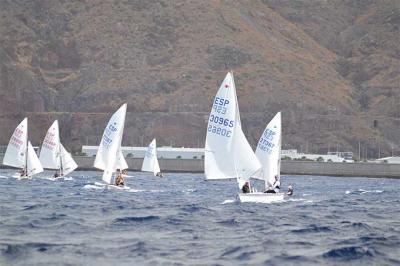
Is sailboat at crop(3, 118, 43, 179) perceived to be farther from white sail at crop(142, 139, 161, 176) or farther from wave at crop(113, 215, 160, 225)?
wave at crop(113, 215, 160, 225)

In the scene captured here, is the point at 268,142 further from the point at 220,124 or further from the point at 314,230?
the point at 314,230

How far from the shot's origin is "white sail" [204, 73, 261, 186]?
5800cm

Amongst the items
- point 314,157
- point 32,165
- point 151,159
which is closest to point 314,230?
point 32,165

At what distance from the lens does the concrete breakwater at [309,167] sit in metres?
160

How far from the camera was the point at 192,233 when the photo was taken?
137 feet

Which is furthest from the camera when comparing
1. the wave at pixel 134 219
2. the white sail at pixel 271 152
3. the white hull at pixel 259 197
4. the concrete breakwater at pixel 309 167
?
the concrete breakwater at pixel 309 167

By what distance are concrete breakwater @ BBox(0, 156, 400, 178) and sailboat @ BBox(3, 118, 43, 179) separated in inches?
2322

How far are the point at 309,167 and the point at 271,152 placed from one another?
94.1 metres

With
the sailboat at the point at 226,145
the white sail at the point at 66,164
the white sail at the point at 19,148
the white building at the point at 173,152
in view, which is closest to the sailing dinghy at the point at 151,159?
the white sail at the point at 66,164

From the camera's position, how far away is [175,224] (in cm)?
4572

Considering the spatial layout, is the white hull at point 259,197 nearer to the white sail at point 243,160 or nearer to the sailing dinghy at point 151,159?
the white sail at point 243,160

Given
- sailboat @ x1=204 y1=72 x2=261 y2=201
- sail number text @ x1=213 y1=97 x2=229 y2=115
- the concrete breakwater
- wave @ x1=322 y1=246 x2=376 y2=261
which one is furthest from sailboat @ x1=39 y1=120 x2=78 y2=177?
wave @ x1=322 y1=246 x2=376 y2=261

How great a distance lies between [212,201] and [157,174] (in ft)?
215

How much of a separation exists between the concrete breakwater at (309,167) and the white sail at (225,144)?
331ft
